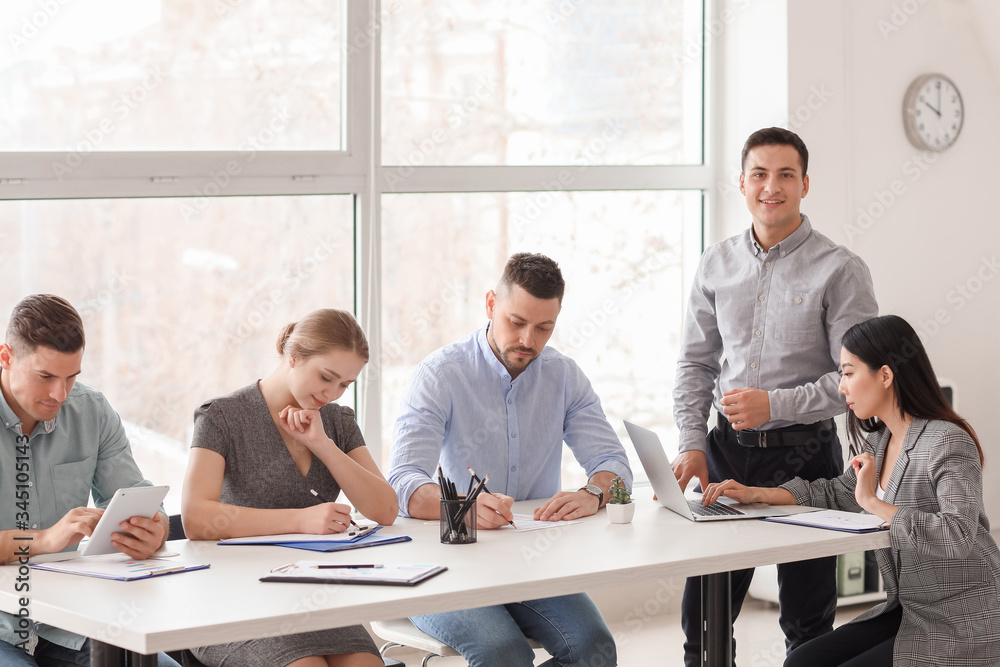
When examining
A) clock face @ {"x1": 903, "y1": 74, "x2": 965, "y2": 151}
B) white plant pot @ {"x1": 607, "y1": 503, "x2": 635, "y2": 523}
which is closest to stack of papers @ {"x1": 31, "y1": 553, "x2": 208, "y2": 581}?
white plant pot @ {"x1": 607, "y1": 503, "x2": 635, "y2": 523}

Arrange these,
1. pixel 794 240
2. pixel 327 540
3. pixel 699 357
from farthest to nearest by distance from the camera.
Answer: pixel 699 357
pixel 794 240
pixel 327 540

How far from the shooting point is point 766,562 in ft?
7.08

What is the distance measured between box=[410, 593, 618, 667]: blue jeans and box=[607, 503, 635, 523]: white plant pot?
0.64ft

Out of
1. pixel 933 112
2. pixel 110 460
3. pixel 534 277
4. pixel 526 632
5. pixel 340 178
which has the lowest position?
pixel 526 632

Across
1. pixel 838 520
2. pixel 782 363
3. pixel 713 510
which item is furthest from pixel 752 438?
pixel 838 520

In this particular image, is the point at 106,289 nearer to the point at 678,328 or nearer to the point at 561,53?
the point at 561,53

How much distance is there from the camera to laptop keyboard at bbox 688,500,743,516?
251cm

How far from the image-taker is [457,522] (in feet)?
7.28

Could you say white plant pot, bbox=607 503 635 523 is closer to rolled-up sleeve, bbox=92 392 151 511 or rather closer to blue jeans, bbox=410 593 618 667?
blue jeans, bbox=410 593 618 667

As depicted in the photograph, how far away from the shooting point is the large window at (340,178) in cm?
327

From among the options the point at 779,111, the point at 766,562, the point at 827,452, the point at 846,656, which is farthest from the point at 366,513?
the point at 779,111

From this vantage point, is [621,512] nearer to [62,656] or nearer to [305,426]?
[305,426]

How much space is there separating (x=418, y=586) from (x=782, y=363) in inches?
57.6

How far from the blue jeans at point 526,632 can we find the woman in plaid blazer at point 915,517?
0.49 metres
